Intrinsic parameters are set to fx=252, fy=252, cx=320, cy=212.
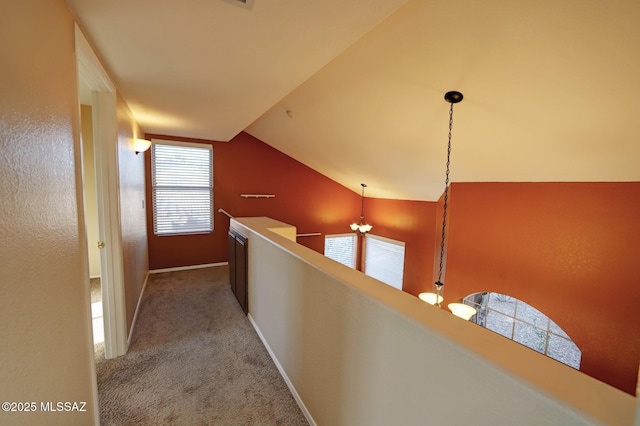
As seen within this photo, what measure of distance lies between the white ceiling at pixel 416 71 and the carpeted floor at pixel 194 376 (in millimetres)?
2320

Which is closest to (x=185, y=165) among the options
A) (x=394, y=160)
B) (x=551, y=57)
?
(x=394, y=160)

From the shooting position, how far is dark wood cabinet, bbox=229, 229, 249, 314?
274cm

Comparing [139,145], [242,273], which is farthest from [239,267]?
[139,145]

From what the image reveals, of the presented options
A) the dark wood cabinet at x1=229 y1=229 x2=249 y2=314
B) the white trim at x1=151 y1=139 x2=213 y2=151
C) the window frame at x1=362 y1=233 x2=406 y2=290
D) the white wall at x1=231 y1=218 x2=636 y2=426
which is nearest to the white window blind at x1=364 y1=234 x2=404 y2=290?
the window frame at x1=362 y1=233 x2=406 y2=290

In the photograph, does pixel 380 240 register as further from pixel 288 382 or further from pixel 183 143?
pixel 288 382

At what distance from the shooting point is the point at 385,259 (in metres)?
6.47

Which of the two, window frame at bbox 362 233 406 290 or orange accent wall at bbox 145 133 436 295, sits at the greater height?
orange accent wall at bbox 145 133 436 295

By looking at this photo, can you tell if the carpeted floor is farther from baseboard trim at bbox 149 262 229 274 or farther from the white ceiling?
the white ceiling

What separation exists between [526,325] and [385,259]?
10.1ft

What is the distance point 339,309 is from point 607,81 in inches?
99.3

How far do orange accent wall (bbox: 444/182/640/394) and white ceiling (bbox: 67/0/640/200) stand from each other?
0.84 feet

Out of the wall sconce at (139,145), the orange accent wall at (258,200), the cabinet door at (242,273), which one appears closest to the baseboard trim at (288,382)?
the cabinet door at (242,273)

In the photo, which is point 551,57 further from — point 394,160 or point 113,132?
point 113,132

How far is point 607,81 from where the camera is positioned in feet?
6.00
